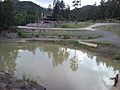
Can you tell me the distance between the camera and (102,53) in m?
42.5

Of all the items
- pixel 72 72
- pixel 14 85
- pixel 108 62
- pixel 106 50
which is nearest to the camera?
pixel 14 85

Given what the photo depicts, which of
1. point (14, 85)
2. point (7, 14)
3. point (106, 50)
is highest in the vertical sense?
point (7, 14)

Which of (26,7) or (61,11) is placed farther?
(26,7)

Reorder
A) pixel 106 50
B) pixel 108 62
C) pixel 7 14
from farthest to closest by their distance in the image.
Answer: pixel 7 14 → pixel 106 50 → pixel 108 62

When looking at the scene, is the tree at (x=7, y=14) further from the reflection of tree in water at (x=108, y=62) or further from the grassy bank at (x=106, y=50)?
the reflection of tree in water at (x=108, y=62)

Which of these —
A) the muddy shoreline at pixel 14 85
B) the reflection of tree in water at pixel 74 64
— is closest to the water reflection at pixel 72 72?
the reflection of tree in water at pixel 74 64

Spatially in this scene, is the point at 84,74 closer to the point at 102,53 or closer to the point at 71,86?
the point at 71,86

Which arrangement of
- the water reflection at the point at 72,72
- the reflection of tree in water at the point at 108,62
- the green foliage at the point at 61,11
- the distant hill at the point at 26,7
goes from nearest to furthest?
the water reflection at the point at 72,72, the reflection of tree in water at the point at 108,62, the green foliage at the point at 61,11, the distant hill at the point at 26,7

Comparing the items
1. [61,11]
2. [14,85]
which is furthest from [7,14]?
[61,11]

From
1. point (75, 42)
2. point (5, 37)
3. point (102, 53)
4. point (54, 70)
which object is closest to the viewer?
point (54, 70)

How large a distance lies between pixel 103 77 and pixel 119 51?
42.9 feet

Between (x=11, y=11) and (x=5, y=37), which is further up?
(x=11, y=11)

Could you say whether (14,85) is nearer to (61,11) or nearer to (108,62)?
(108,62)

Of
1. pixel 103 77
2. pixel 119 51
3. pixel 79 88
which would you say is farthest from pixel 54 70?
pixel 119 51
